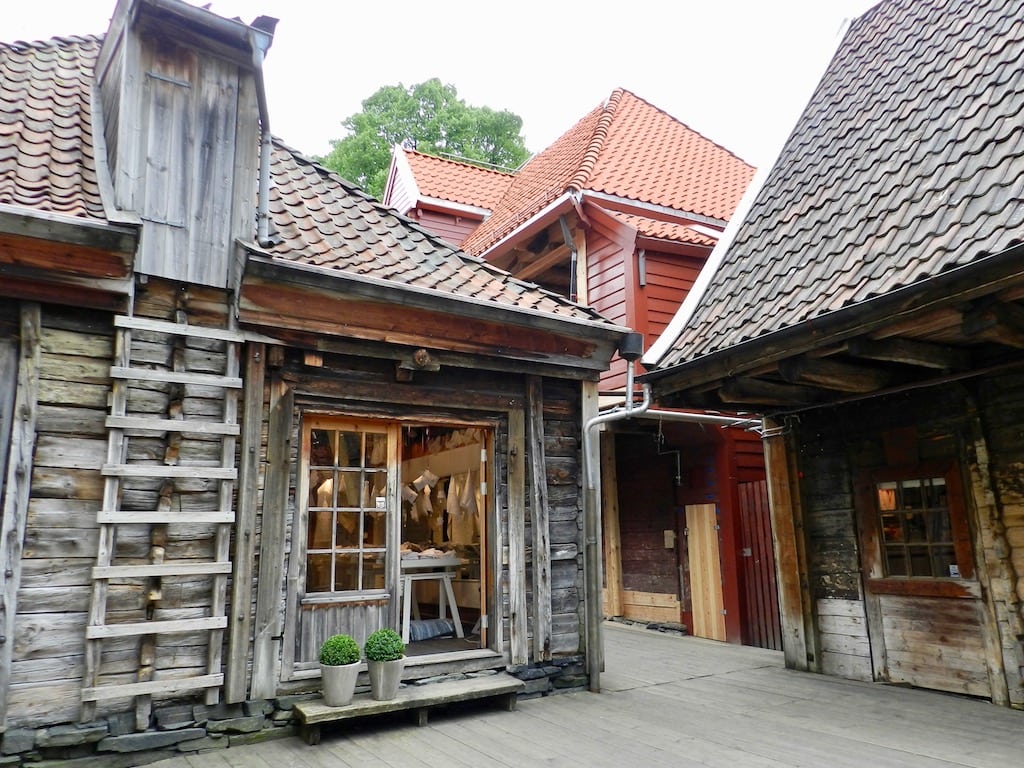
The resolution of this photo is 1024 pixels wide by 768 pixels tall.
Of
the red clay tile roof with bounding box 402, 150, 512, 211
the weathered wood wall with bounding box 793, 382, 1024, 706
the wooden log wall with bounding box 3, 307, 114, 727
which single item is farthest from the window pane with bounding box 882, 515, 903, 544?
the red clay tile roof with bounding box 402, 150, 512, 211

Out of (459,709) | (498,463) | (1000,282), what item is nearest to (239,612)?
(459,709)

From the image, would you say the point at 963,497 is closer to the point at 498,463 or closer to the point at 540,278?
the point at 498,463

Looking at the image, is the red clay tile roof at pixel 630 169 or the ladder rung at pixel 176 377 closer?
the ladder rung at pixel 176 377

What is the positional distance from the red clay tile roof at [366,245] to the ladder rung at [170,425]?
4.07 feet

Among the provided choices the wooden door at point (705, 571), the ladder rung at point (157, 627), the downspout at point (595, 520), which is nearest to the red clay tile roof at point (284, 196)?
the downspout at point (595, 520)

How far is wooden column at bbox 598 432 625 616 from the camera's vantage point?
1161cm

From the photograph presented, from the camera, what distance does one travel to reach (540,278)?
12.3 meters

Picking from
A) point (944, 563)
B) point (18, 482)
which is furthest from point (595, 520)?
point (18, 482)

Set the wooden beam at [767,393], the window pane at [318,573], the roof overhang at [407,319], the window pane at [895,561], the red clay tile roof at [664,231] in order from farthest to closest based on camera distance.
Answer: the red clay tile roof at [664,231], the window pane at [895,561], the wooden beam at [767,393], the window pane at [318,573], the roof overhang at [407,319]

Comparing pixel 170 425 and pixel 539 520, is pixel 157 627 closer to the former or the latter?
pixel 170 425

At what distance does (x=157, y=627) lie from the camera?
177 inches

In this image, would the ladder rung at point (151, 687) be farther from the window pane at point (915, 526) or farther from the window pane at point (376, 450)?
the window pane at point (915, 526)

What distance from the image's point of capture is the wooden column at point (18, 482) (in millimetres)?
4086

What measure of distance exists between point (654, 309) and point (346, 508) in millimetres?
5805
